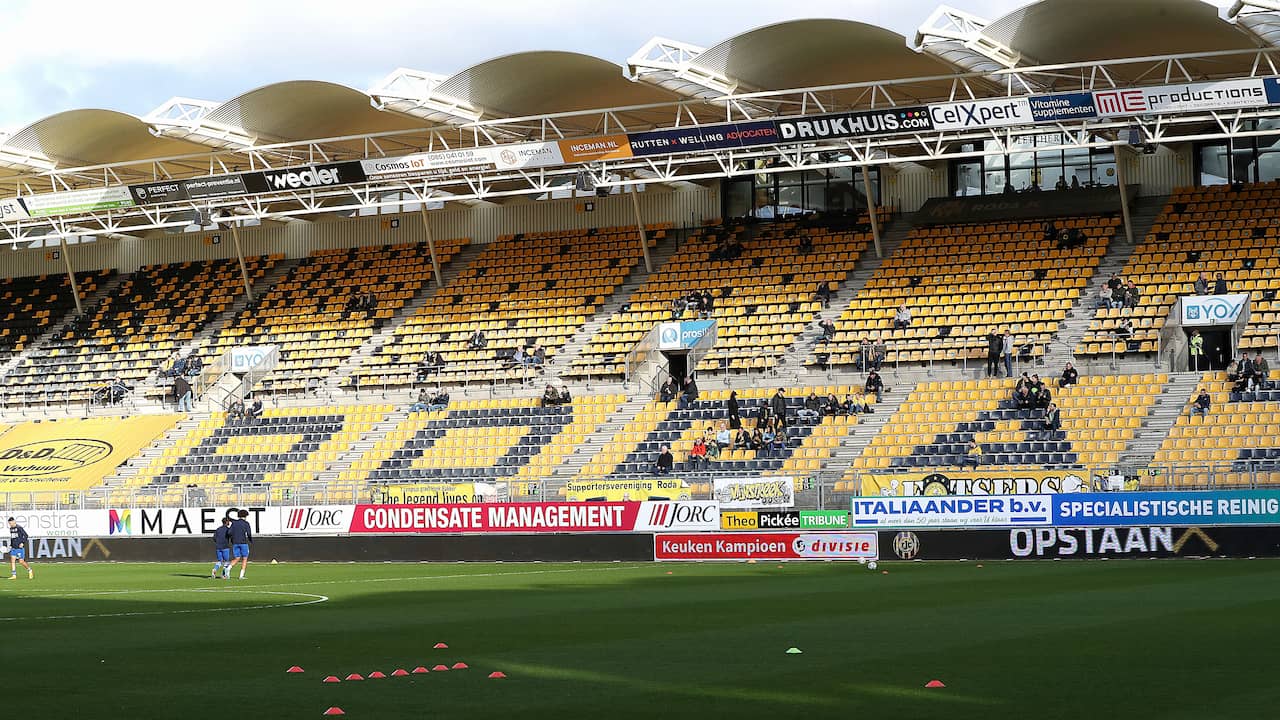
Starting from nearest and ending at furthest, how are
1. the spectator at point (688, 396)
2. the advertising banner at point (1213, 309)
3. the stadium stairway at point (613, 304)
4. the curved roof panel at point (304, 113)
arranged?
the advertising banner at point (1213, 309)
the curved roof panel at point (304, 113)
the spectator at point (688, 396)
the stadium stairway at point (613, 304)

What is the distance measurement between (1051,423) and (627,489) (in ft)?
34.3

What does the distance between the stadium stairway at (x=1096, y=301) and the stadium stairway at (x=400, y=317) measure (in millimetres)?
20676

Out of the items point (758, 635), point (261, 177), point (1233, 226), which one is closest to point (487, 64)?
point (261, 177)

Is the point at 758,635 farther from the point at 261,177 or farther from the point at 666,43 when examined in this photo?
the point at 261,177

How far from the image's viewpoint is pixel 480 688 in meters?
11.9

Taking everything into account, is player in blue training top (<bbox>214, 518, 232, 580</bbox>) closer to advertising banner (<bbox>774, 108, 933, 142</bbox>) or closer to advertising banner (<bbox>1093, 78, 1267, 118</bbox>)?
advertising banner (<bbox>774, 108, 933, 142</bbox>)

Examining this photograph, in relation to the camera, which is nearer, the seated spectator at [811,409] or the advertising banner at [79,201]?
the seated spectator at [811,409]

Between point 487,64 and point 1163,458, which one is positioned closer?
point 1163,458

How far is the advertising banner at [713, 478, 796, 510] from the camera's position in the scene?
1316 inches

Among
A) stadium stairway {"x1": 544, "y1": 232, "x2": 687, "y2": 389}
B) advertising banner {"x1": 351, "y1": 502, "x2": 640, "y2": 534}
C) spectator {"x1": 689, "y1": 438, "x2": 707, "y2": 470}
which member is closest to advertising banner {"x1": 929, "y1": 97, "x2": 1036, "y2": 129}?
spectator {"x1": 689, "y1": 438, "x2": 707, "y2": 470}

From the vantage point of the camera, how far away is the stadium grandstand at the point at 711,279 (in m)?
37.5

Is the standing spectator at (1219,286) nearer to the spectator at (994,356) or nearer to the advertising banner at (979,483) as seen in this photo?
the spectator at (994,356)

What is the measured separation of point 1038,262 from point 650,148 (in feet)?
39.7

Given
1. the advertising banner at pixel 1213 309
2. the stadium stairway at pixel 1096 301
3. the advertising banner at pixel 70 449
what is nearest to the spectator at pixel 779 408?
the stadium stairway at pixel 1096 301
